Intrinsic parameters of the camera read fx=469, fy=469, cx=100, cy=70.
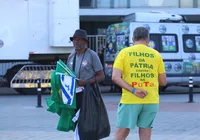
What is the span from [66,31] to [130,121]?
11.7m

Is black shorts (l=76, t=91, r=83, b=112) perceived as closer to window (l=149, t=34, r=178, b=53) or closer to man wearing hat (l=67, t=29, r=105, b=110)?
man wearing hat (l=67, t=29, r=105, b=110)

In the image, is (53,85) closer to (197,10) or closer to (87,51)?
(87,51)

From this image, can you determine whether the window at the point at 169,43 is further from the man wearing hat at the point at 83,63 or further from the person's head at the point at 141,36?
the person's head at the point at 141,36

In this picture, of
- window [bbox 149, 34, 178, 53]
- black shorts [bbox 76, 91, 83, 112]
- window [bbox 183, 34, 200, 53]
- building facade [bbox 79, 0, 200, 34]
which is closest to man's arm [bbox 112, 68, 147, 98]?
black shorts [bbox 76, 91, 83, 112]

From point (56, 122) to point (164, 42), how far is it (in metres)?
8.61

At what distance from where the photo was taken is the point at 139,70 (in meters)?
5.71

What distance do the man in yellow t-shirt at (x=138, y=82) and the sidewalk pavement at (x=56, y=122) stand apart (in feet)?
8.95

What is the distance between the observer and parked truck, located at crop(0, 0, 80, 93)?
17328 millimetres

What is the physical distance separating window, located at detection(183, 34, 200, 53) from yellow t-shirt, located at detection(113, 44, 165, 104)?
42.4 feet

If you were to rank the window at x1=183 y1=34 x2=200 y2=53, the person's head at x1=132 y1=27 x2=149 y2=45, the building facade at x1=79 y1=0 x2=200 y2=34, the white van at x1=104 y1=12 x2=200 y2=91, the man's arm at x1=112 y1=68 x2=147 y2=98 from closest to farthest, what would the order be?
the man's arm at x1=112 y1=68 x2=147 y2=98 → the person's head at x1=132 y1=27 x2=149 y2=45 → the white van at x1=104 y1=12 x2=200 y2=91 → the window at x1=183 y1=34 x2=200 y2=53 → the building facade at x1=79 y1=0 x2=200 y2=34

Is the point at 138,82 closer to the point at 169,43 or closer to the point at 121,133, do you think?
the point at 121,133

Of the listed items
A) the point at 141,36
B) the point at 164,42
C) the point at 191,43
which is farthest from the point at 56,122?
the point at 191,43

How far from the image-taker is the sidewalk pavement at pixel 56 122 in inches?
341

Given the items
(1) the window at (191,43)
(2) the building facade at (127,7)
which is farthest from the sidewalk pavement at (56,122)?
(2) the building facade at (127,7)
